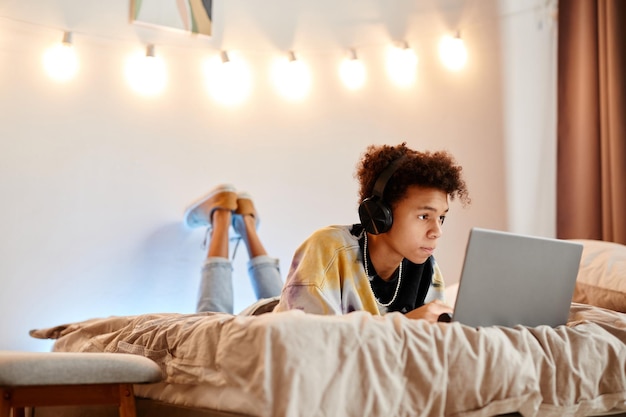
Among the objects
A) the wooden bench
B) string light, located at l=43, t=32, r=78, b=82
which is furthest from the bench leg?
string light, located at l=43, t=32, r=78, b=82

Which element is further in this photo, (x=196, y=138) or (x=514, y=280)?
(x=196, y=138)

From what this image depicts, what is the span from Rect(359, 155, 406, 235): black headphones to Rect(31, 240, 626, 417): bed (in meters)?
0.43

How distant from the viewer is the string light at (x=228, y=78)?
3080mm

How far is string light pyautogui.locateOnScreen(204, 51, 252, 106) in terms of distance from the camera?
3080mm

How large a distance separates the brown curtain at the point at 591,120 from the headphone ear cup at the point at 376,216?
57.7 inches

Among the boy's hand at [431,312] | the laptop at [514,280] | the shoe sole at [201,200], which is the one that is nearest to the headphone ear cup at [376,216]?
the boy's hand at [431,312]

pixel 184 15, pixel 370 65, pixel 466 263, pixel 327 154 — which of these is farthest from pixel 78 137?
pixel 466 263

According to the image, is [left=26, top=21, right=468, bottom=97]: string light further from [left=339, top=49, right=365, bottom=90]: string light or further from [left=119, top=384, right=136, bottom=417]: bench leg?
[left=119, top=384, right=136, bottom=417]: bench leg

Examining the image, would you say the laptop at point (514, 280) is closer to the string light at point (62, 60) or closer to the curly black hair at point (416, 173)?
the curly black hair at point (416, 173)

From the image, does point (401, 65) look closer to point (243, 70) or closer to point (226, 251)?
point (243, 70)

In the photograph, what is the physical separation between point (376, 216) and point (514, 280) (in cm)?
38

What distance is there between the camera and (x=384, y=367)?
1157 mm

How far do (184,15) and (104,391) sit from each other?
2.06 metres

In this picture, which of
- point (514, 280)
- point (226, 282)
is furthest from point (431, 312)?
point (226, 282)
